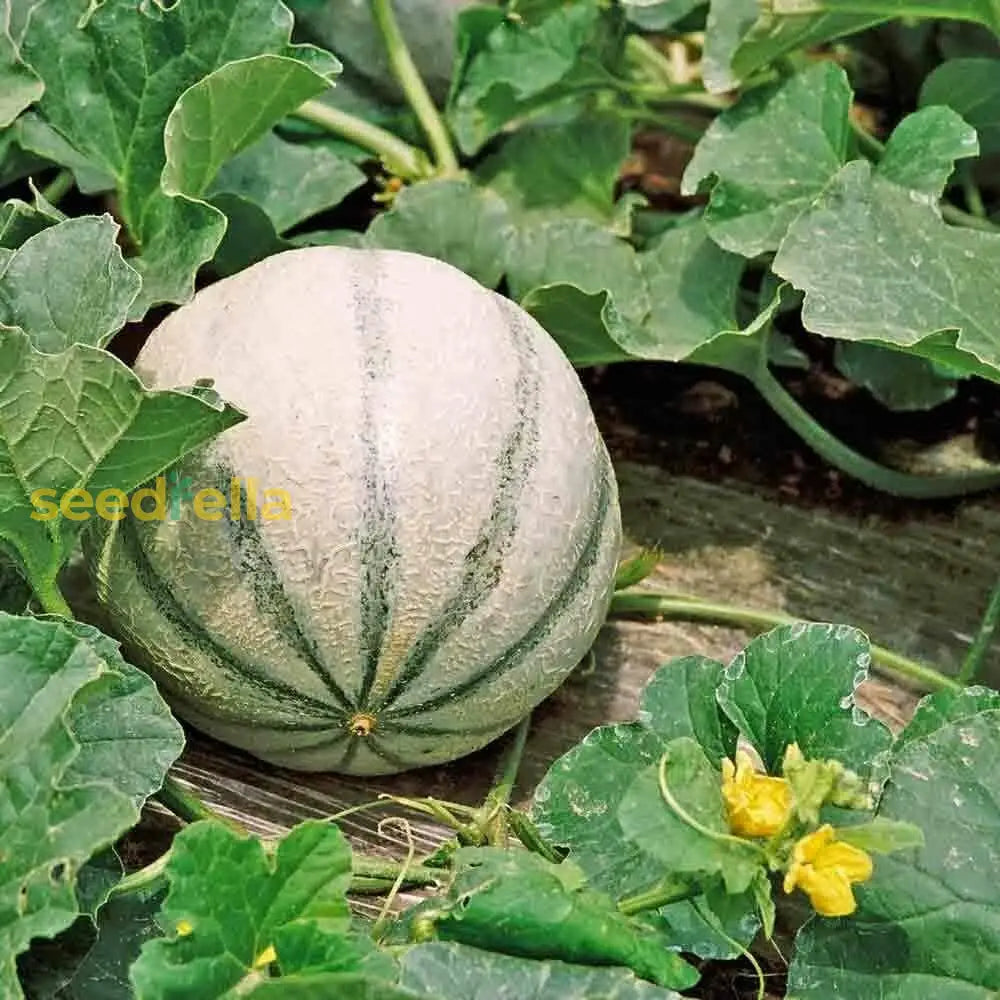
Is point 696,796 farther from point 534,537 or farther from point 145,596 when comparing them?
point 145,596

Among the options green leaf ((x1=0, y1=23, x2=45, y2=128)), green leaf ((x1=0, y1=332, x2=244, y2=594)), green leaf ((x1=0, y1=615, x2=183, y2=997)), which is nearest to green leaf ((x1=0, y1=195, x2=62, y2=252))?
green leaf ((x1=0, y1=23, x2=45, y2=128))

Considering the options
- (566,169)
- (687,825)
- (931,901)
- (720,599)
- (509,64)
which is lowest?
(720,599)

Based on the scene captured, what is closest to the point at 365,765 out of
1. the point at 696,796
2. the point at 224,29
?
the point at 696,796

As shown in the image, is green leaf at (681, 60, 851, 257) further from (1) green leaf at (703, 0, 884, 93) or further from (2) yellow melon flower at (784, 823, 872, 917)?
(2) yellow melon flower at (784, 823, 872, 917)

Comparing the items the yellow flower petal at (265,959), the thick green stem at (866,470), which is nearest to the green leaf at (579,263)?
the thick green stem at (866,470)

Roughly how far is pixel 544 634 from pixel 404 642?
123 millimetres

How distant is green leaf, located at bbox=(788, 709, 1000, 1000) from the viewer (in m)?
0.97

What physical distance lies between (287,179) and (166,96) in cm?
22

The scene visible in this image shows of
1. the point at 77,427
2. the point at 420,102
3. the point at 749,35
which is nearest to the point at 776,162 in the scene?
the point at 749,35

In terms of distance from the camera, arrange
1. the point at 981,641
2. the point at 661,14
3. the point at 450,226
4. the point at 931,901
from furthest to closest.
Answer: the point at 661,14, the point at 450,226, the point at 981,641, the point at 931,901

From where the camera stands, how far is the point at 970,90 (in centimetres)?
151

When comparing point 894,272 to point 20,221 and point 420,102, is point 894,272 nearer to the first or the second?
point 420,102

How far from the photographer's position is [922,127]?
133 centimetres

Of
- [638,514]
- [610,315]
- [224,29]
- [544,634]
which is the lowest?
[638,514]
